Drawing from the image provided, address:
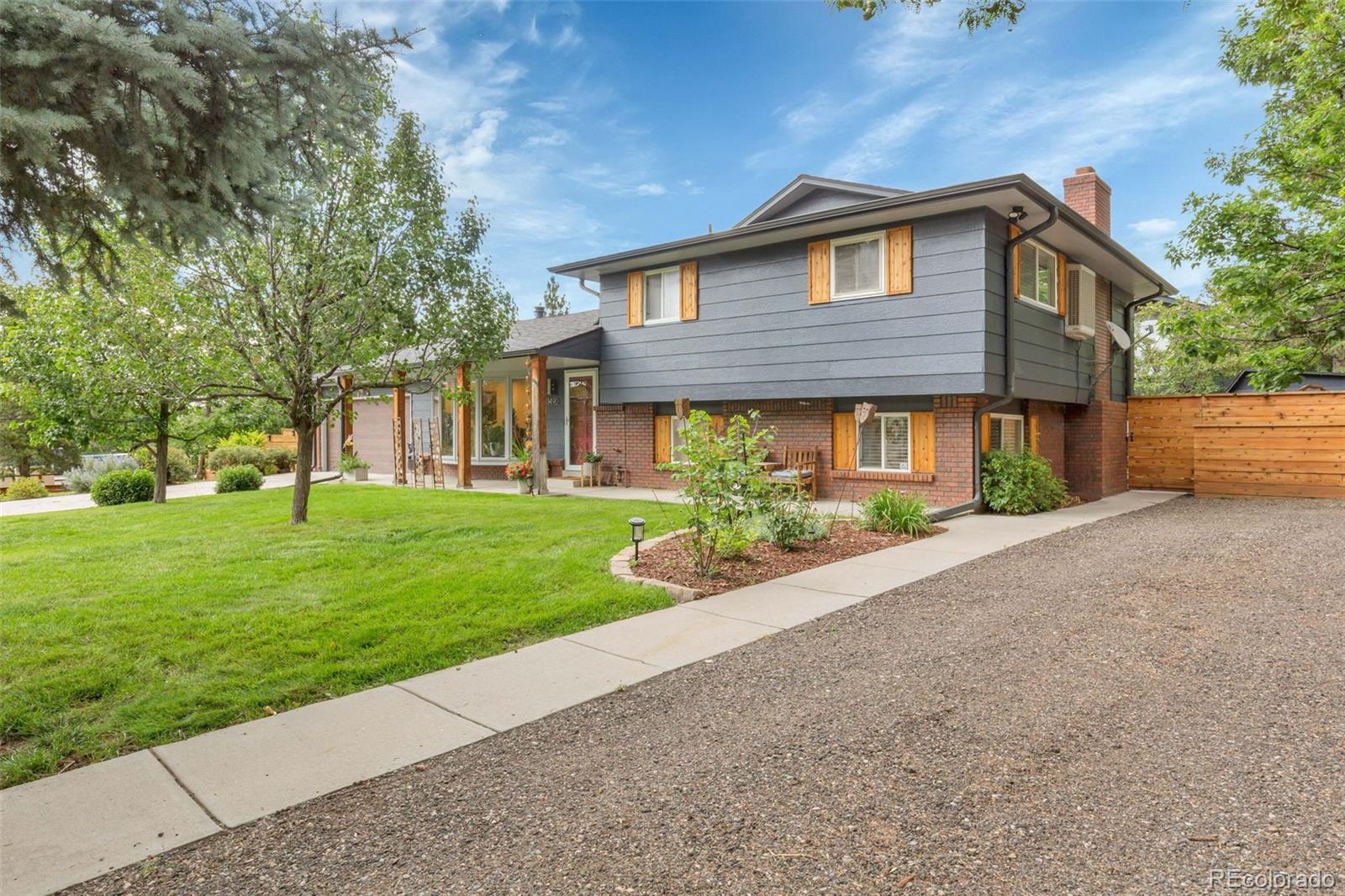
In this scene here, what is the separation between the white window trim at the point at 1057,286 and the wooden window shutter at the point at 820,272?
2780 millimetres

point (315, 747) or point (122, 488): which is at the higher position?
point (122, 488)

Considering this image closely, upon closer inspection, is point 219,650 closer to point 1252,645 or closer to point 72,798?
point 72,798

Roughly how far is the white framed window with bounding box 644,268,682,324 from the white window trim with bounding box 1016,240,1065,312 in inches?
225

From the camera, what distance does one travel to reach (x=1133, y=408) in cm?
1452

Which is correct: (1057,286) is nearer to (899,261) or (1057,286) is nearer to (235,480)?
(899,261)

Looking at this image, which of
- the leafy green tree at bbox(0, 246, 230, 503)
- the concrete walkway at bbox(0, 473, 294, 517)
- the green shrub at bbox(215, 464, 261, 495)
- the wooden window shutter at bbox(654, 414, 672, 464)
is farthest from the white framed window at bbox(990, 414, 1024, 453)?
the green shrub at bbox(215, 464, 261, 495)

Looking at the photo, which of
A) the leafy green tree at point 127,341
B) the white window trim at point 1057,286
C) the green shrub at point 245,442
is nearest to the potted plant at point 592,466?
the leafy green tree at point 127,341

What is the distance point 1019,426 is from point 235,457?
20.4 metres

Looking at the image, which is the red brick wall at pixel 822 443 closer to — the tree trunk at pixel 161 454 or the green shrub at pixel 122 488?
the tree trunk at pixel 161 454


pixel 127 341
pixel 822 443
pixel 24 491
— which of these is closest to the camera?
pixel 127 341

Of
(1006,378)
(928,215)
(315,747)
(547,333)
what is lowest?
(315,747)

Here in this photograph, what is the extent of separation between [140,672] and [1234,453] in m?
16.2

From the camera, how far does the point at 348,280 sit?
8203 mm

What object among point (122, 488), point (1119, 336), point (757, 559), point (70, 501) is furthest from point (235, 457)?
point (1119, 336)
